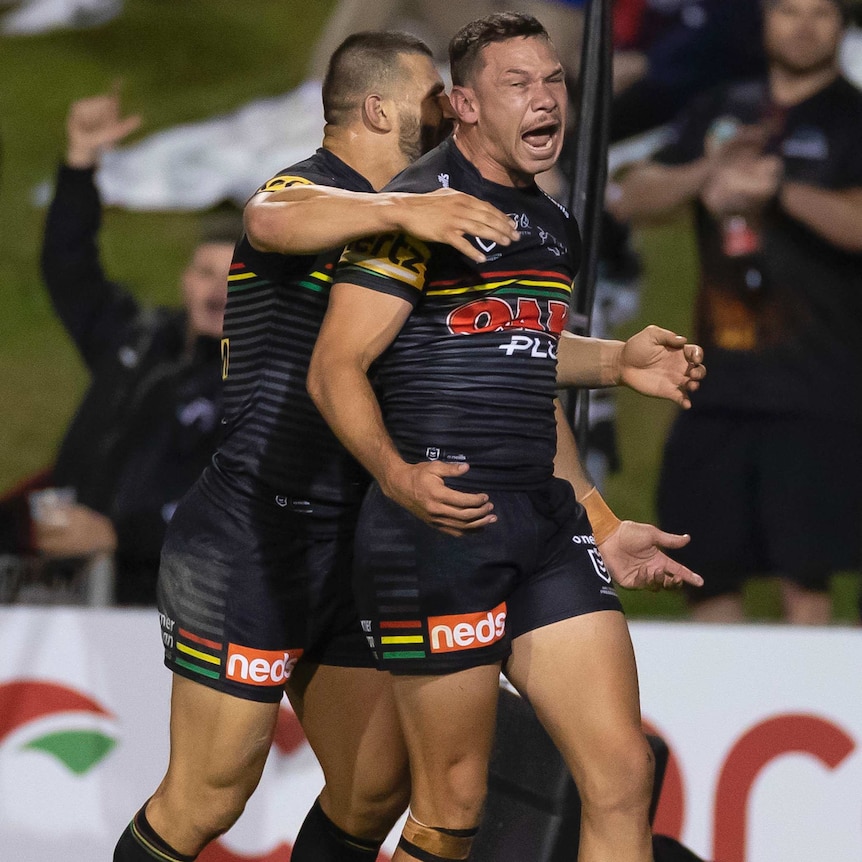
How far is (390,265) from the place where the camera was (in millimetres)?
1905

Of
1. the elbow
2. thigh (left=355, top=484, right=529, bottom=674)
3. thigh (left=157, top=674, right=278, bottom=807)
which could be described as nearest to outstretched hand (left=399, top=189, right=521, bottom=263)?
the elbow

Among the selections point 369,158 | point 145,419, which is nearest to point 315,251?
point 369,158

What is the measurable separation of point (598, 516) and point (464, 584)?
0.50m

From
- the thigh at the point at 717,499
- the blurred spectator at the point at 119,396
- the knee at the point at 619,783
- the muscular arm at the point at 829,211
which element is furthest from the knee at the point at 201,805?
the muscular arm at the point at 829,211

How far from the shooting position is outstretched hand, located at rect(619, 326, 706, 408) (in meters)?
2.19

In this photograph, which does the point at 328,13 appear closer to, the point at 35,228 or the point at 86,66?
the point at 86,66

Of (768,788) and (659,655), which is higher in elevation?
(659,655)

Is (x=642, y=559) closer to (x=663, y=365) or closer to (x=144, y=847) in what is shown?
(x=663, y=365)

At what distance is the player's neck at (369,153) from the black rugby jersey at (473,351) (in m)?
0.25

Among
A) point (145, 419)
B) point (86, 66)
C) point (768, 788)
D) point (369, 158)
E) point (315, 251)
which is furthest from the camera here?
point (86, 66)

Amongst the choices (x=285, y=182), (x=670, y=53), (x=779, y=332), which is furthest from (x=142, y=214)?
(x=285, y=182)

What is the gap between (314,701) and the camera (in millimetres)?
2420

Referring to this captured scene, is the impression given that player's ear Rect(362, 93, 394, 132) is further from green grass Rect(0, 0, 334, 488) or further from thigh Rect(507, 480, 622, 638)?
green grass Rect(0, 0, 334, 488)

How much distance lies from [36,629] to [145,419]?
1.09 meters
